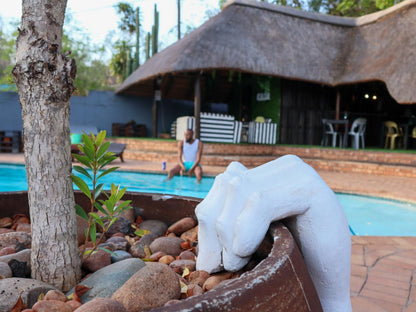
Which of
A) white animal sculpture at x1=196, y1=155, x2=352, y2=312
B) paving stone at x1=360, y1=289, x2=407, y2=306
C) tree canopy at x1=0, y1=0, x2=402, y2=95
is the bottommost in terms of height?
paving stone at x1=360, y1=289, x2=407, y2=306

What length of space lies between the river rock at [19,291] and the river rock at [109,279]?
11cm

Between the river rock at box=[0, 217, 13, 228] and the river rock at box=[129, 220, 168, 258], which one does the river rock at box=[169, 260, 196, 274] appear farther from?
the river rock at box=[0, 217, 13, 228]

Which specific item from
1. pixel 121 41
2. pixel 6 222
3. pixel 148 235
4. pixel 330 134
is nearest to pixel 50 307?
pixel 148 235

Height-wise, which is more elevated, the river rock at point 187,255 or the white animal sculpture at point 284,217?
the white animal sculpture at point 284,217

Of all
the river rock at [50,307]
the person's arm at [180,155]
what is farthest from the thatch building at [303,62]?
the river rock at [50,307]

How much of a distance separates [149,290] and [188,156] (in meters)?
6.07

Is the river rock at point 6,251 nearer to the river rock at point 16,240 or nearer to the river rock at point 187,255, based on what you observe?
the river rock at point 16,240

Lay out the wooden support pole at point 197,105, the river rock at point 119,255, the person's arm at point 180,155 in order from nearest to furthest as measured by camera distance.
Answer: the river rock at point 119,255, the person's arm at point 180,155, the wooden support pole at point 197,105

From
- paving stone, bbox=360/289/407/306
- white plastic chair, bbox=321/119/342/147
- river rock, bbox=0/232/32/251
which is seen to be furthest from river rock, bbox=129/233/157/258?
white plastic chair, bbox=321/119/342/147

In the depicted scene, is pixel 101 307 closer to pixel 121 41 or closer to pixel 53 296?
pixel 53 296

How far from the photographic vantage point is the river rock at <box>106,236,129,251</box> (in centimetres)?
154

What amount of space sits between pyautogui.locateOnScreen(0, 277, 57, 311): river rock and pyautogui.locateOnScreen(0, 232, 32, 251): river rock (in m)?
0.46

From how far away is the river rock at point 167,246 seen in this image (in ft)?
4.98

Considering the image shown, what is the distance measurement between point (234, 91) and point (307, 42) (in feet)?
12.3
